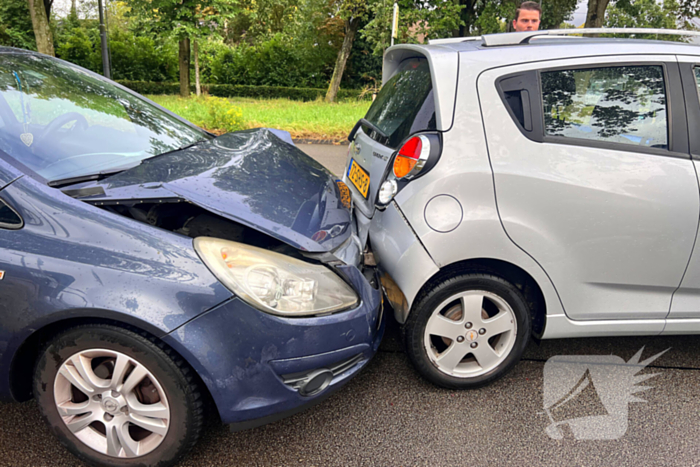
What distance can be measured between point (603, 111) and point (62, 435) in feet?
8.63

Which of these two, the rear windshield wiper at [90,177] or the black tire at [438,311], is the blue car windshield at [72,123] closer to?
the rear windshield wiper at [90,177]

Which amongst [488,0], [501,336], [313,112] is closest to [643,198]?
[501,336]

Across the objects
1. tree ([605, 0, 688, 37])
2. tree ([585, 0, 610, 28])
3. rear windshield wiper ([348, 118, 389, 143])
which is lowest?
rear windshield wiper ([348, 118, 389, 143])

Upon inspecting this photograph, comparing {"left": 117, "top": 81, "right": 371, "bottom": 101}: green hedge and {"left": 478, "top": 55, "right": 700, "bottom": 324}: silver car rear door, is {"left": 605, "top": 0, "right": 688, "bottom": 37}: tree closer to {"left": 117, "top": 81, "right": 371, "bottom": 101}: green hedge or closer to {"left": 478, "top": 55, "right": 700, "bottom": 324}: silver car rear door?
{"left": 117, "top": 81, "right": 371, "bottom": 101}: green hedge

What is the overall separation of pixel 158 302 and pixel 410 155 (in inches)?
49.5

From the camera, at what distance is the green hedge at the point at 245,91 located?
A: 87.6 ft

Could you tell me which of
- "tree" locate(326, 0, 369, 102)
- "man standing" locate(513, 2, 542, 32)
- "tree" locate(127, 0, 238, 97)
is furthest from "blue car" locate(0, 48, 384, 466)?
"tree" locate(326, 0, 369, 102)

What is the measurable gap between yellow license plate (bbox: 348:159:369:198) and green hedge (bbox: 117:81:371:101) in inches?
937

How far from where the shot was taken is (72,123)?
2500 mm

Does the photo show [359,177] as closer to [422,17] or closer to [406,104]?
[406,104]

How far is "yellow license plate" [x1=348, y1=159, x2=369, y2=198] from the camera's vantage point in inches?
110

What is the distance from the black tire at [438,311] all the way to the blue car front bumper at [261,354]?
17.0 inches

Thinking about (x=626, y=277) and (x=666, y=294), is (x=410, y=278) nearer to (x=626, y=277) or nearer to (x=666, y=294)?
(x=626, y=277)

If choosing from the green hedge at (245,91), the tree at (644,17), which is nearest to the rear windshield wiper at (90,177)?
the green hedge at (245,91)
